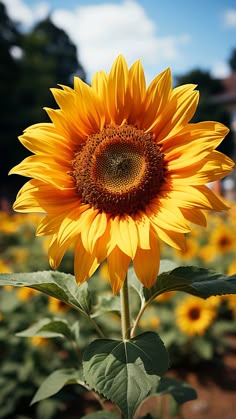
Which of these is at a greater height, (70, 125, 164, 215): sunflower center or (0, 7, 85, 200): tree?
(0, 7, 85, 200): tree

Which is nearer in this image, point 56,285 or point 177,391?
point 56,285

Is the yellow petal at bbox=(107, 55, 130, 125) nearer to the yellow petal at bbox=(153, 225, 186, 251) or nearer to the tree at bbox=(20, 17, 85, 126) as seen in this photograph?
the yellow petal at bbox=(153, 225, 186, 251)

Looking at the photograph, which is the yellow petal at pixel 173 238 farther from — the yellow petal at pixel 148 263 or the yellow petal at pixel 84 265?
the yellow petal at pixel 84 265

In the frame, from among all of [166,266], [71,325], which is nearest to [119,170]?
[166,266]

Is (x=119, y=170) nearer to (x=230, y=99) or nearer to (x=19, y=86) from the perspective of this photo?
(x=19, y=86)

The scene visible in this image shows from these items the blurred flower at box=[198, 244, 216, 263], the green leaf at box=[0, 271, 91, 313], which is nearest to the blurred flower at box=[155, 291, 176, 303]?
the blurred flower at box=[198, 244, 216, 263]


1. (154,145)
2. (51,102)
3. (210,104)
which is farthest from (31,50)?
(154,145)

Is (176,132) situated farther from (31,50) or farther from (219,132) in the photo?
(31,50)
